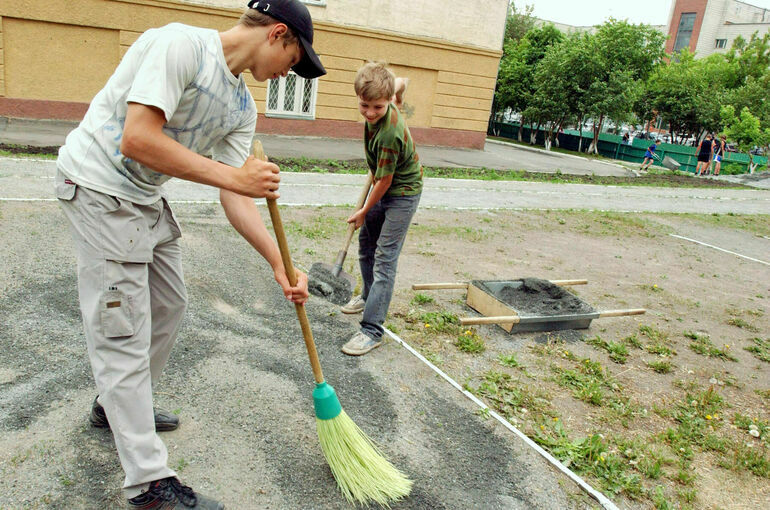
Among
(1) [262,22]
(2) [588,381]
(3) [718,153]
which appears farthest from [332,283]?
(3) [718,153]

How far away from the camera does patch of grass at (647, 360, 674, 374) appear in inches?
172

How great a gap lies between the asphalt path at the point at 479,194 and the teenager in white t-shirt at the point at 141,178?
522 cm

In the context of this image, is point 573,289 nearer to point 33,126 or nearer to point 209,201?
point 209,201

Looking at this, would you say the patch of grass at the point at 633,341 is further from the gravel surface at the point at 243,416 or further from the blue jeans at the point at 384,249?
the blue jeans at the point at 384,249

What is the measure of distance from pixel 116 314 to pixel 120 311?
2 cm

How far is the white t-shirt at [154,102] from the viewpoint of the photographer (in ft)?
5.92

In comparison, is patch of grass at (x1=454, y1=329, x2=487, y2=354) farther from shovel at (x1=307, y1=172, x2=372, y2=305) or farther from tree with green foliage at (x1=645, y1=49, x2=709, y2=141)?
tree with green foliage at (x1=645, y1=49, x2=709, y2=141)

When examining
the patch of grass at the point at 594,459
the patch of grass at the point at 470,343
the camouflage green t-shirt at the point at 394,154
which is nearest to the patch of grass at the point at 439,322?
the patch of grass at the point at 470,343

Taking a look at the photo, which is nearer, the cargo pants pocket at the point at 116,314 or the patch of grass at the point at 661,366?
the cargo pants pocket at the point at 116,314

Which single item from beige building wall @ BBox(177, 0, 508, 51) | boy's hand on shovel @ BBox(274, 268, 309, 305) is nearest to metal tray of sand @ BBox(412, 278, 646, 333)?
boy's hand on shovel @ BBox(274, 268, 309, 305)

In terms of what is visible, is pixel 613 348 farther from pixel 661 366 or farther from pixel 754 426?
pixel 754 426

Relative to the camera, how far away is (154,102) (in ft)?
5.77

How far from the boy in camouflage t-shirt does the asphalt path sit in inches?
163

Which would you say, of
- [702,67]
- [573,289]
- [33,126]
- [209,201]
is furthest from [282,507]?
[702,67]
